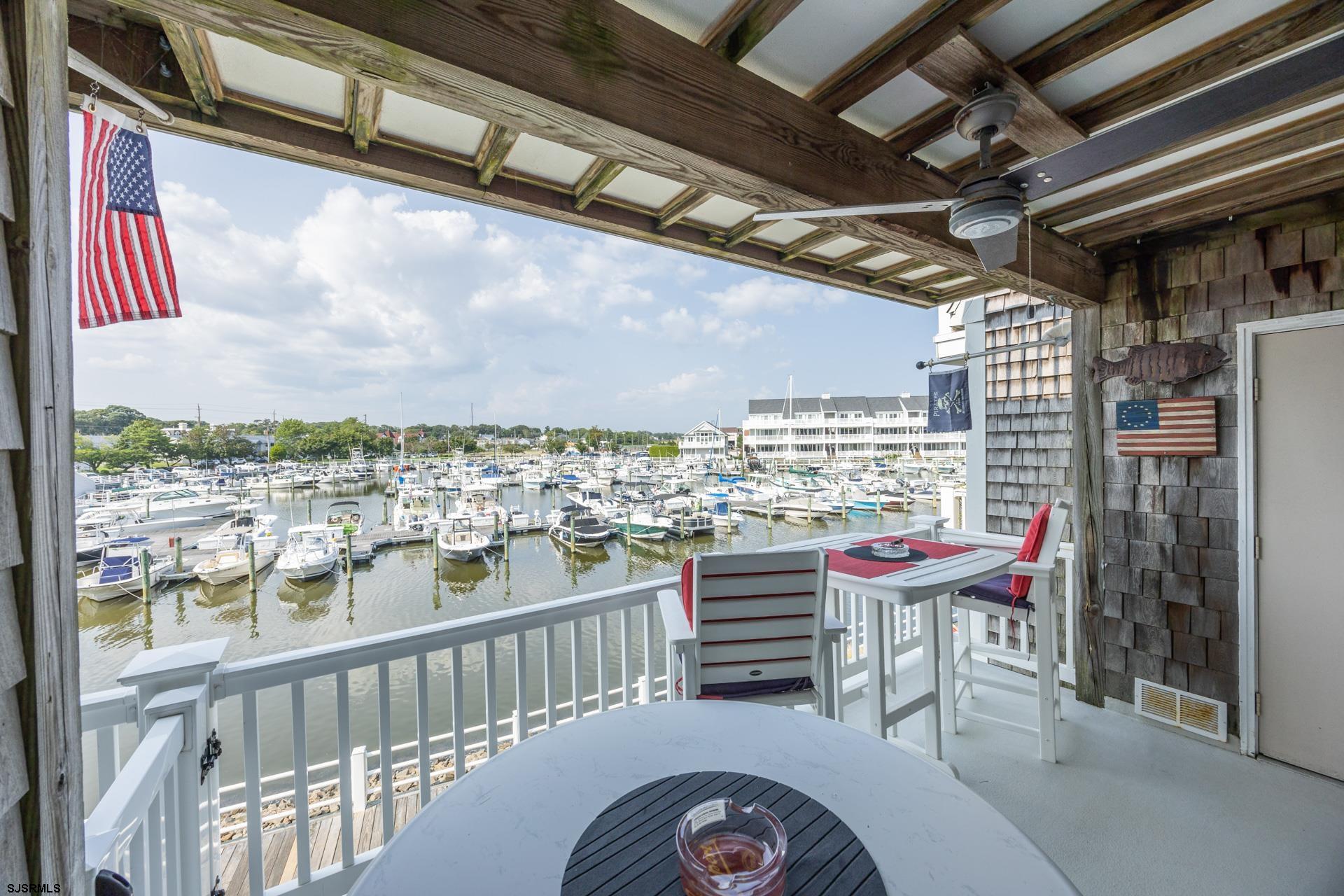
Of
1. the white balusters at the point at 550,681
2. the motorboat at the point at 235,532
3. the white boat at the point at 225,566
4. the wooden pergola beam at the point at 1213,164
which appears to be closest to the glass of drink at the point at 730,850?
the white balusters at the point at 550,681

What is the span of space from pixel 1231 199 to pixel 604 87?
9.64ft

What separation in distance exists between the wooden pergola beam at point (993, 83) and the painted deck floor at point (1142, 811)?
8.22 feet

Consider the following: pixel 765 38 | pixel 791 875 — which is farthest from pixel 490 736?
pixel 765 38

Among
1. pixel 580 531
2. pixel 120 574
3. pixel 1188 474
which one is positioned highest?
pixel 1188 474

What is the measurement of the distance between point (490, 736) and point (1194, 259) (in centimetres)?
416

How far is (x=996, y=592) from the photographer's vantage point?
2.83 meters

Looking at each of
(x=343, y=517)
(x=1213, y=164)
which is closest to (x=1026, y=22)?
(x=1213, y=164)

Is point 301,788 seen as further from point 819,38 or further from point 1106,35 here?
point 1106,35

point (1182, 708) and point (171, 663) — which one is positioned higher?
point (171, 663)

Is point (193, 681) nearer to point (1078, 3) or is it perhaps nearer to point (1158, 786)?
point (1078, 3)

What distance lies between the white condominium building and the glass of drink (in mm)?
11735

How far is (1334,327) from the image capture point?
2.44m

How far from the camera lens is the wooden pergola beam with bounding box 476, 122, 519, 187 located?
178cm

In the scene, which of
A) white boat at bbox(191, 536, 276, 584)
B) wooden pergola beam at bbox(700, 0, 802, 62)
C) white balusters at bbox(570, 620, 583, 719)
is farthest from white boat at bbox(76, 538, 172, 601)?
wooden pergola beam at bbox(700, 0, 802, 62)
